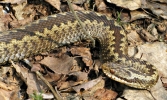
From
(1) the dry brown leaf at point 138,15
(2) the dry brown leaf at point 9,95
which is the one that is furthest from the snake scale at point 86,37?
(2) the dry brown leaf at point 9,95

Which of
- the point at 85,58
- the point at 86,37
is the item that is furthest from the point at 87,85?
the point at 86,37

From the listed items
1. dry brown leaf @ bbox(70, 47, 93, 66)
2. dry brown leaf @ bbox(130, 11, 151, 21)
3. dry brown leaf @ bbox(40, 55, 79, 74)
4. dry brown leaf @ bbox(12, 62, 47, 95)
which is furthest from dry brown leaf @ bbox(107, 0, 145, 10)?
dry brown leaf @ bbox(12, 62, 47, 95)

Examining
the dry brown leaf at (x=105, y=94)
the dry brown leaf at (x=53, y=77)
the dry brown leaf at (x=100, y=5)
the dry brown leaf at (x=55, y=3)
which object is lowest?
the dry brown leaf at (x=105, y=94)

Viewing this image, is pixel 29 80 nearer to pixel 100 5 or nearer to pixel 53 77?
pixel 53 77

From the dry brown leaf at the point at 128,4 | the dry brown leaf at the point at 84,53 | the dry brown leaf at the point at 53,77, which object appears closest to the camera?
the dry brown leaf at the point at 53,77

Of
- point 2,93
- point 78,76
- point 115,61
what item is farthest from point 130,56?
point 2,93

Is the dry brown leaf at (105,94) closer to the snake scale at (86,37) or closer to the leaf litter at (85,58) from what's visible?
the leaf litter at (85,58)

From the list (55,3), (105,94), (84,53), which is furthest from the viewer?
(55,3)
